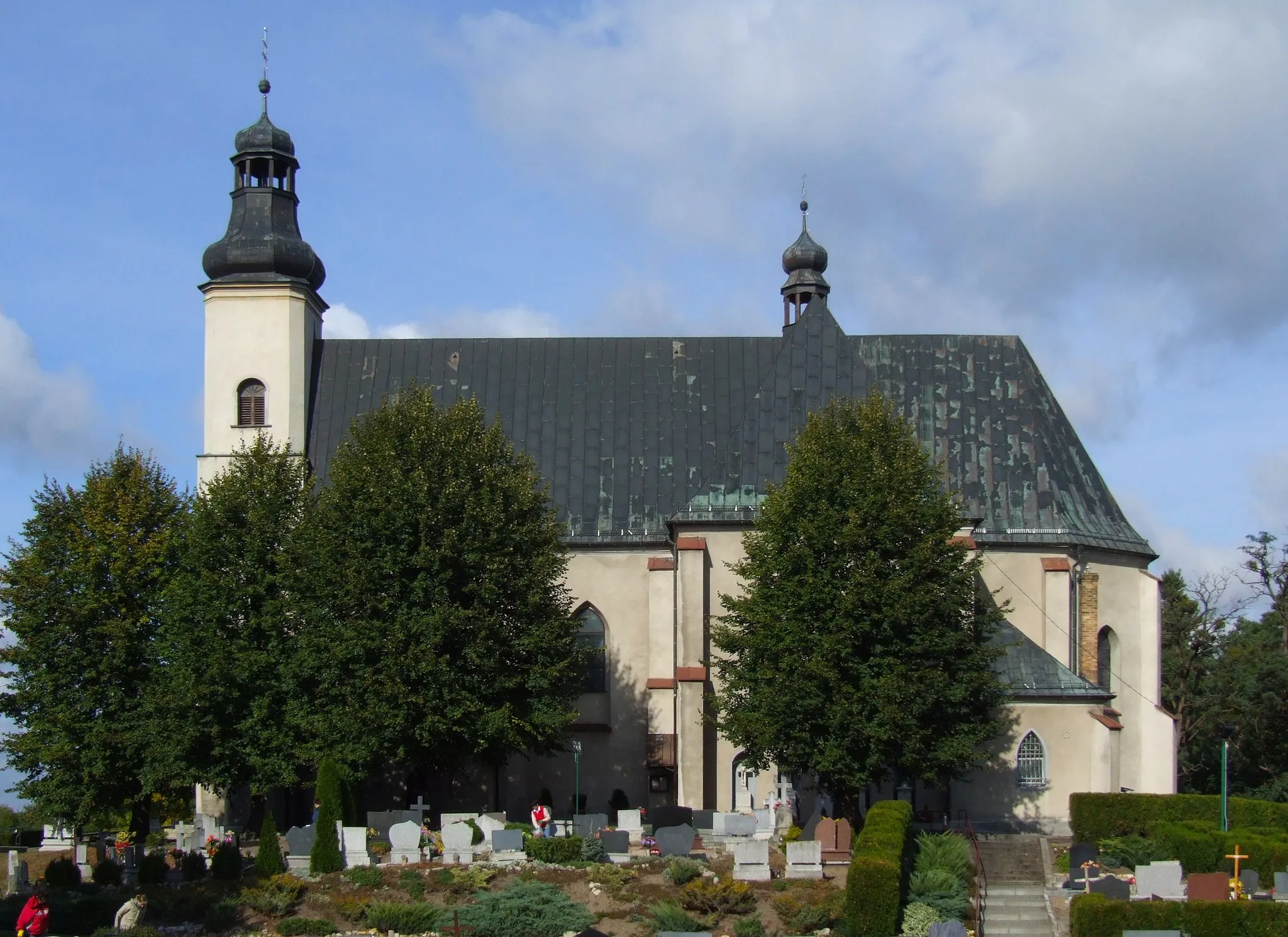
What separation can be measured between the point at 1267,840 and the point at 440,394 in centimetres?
2556

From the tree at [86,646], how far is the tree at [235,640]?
1.27m

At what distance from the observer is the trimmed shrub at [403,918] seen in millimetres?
29844

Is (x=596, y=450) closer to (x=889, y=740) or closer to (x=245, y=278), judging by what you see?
(x=245, y=278)

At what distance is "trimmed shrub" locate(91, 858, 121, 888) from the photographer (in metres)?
34.5

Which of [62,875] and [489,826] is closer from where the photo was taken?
[62,875]

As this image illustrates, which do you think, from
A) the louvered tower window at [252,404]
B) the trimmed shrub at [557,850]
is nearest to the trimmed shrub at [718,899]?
the trimmed shrub at [557,850]

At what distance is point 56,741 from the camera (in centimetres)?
4131

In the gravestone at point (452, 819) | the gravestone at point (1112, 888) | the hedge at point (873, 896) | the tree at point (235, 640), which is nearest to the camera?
the hedge at point (873, 896)

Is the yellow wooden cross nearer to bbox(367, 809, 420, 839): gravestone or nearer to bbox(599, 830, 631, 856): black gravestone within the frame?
A: bbox(599, 830, 631, 856): black gravestone

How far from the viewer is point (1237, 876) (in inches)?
1297

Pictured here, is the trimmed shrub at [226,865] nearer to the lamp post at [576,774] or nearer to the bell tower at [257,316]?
the lamp post at [576,774]

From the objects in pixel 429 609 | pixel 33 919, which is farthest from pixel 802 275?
pixel 33 919

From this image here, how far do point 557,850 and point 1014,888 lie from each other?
9.69 m

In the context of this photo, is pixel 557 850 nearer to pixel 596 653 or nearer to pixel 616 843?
pixel 616 843
